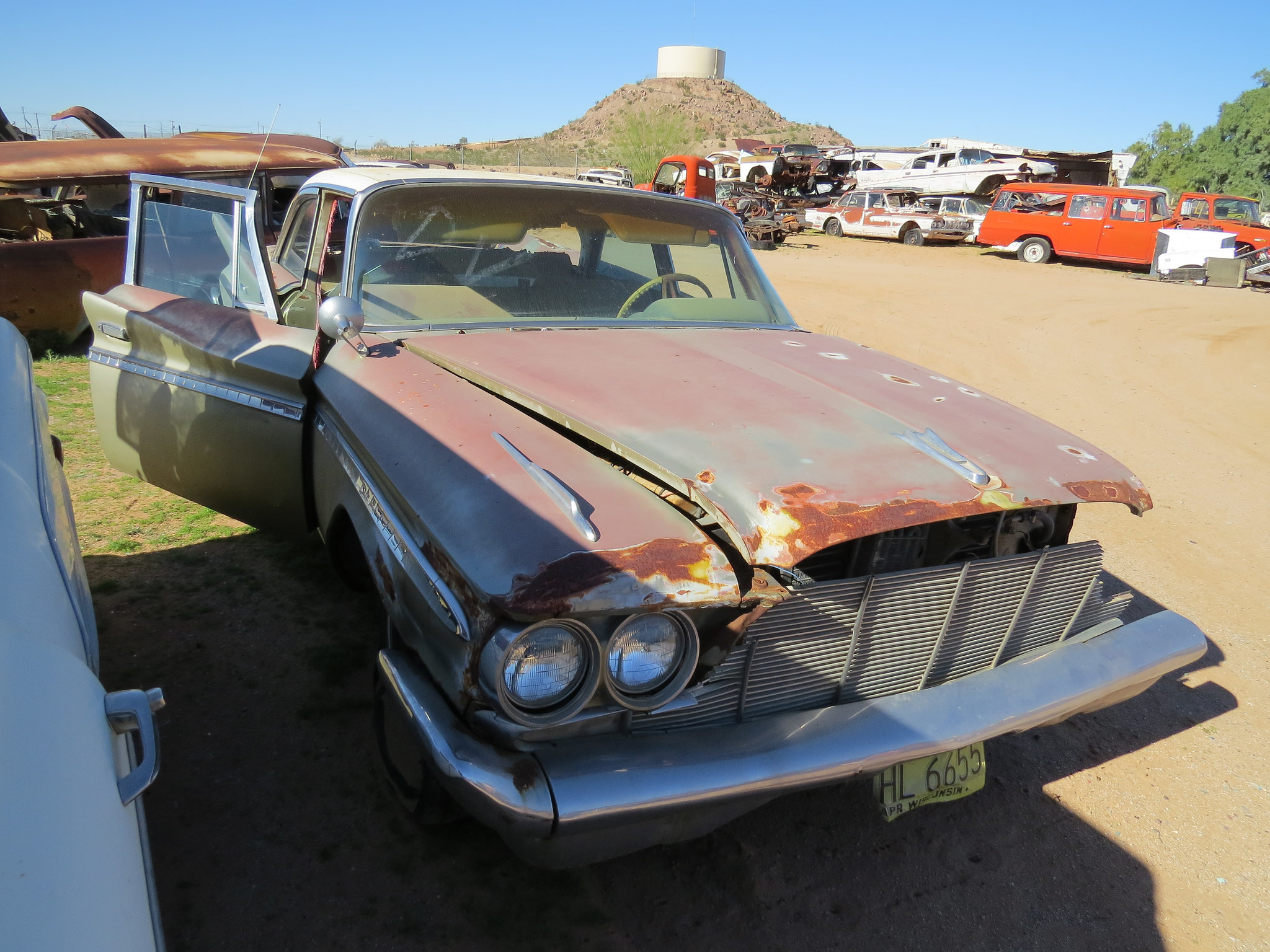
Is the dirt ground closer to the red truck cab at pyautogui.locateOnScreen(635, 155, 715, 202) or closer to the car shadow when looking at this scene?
the car shadow

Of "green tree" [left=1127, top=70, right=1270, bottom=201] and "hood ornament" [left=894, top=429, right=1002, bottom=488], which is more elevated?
"green tree" [left=1127, top=70, right=1270, bottom=201]

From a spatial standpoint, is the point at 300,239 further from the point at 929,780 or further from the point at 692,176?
the point at 692,176

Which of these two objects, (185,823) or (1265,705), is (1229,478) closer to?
(1265,705)

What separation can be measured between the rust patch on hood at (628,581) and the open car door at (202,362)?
1566 millimetres

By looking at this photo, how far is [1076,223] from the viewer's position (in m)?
17.8

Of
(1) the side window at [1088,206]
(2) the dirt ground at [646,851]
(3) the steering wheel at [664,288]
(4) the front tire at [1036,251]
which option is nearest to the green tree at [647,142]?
(4) the front tire at [1036,251]

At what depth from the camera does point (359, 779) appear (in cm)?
247

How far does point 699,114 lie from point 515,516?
77.1 metres

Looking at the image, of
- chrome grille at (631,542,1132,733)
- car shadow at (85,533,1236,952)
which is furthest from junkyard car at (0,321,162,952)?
chrome grille at (631,542,1132,733)

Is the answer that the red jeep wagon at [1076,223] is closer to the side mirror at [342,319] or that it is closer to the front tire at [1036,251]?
the front tire at [1036,251]

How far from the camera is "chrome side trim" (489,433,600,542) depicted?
1.75 metres

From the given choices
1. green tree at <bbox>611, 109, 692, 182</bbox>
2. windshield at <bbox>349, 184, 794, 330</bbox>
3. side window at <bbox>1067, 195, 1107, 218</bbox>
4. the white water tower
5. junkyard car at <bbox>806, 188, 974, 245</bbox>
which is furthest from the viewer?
the white water tower

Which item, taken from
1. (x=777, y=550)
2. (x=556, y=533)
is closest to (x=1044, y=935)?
(x=777, y=550)

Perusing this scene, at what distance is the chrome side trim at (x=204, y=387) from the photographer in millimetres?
2854
